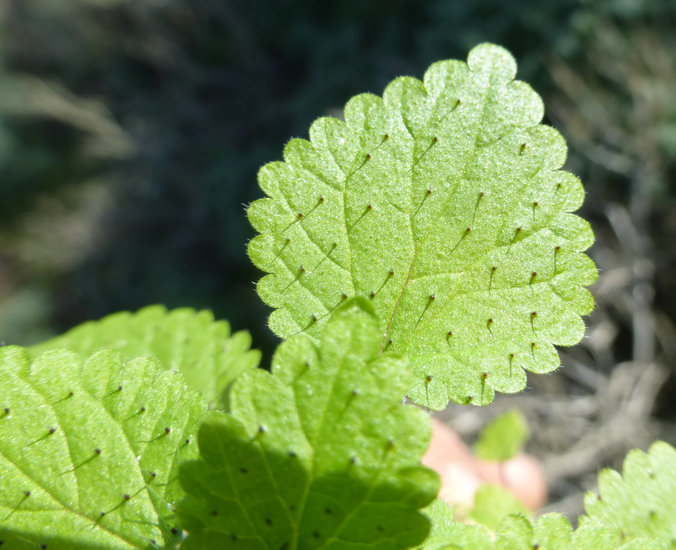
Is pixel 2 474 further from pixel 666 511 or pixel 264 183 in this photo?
pixel 666 511

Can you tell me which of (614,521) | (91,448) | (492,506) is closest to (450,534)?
(614,521)

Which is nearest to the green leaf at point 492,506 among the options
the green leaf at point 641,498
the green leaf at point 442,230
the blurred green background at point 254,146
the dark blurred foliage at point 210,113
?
the green leaf at point 641,498

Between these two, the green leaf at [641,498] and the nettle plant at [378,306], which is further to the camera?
the green leaf at [641,498]

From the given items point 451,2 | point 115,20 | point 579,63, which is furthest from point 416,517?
point 115,20

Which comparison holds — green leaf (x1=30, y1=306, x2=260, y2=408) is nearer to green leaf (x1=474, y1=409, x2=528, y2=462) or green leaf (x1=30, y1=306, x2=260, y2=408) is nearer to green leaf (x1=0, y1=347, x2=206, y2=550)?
green leaf (x1=0, y1=347, x2=206, y2=550)

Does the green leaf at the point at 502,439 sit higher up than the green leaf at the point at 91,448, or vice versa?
the green leaf at the point at 91,448

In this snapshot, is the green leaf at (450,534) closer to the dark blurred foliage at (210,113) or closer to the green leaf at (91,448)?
the green leaf at (91,448)
